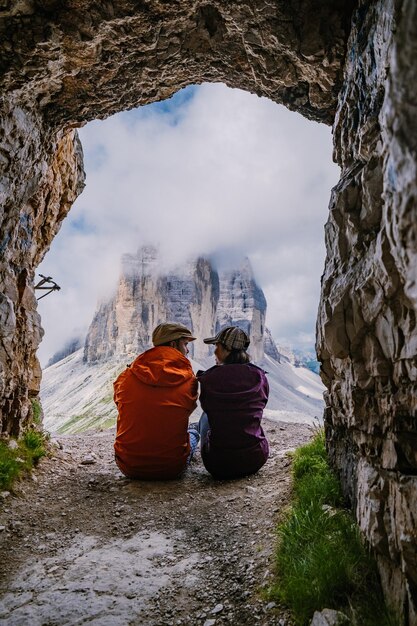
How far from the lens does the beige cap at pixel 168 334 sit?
6.69 meters

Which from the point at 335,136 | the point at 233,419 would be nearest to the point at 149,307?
the point at 233,419

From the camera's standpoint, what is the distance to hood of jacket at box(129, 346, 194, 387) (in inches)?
239

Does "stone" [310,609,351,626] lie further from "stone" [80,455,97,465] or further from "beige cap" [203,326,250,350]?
"stone" [80,455,97,465]

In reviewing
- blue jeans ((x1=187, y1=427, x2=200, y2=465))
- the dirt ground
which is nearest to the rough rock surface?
the dirt ground

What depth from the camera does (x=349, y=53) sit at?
14.5ft

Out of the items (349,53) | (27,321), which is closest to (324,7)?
(349,53)

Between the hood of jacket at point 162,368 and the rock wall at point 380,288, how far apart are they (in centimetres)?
273

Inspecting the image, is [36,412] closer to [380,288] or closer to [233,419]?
[233,419]

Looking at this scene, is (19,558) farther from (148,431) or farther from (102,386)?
(102,386)

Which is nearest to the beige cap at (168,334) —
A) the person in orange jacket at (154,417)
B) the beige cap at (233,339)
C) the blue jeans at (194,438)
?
the person in orange jacket at (154,417)

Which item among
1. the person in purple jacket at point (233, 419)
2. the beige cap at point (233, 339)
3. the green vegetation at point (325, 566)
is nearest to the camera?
the green vegetation at point (325, 566)

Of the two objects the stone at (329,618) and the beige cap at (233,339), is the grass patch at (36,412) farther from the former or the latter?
the stone at (329,618)

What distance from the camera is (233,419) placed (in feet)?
19.3

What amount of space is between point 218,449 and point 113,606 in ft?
9.32
